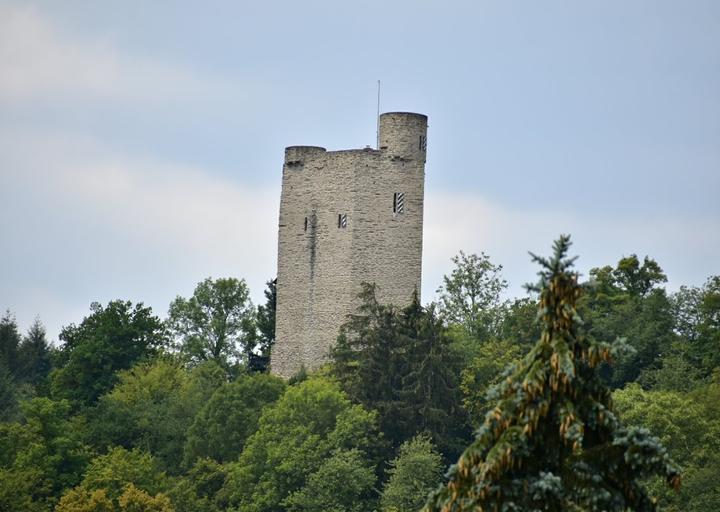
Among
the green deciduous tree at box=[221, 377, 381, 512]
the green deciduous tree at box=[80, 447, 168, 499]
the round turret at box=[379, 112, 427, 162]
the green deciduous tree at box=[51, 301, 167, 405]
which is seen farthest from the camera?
the green deciduous tree at box=[51, 301, 167, 405]

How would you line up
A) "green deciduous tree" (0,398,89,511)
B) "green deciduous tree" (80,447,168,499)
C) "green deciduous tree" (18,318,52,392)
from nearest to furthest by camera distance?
1. "green deciduous tree" (80,447,168,499)
2. "green deciduous tree" (0,398,89,511)
3. "green deciduous tree" (18,318,52,392)

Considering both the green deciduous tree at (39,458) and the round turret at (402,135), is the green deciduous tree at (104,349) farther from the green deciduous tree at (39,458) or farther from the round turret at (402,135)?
the round turret at (402,135)

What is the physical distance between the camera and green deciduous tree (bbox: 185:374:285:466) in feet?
194

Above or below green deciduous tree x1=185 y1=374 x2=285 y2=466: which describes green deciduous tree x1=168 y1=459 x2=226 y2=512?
below

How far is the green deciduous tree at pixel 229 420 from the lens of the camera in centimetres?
5925

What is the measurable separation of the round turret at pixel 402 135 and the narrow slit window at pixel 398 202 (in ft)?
3.48

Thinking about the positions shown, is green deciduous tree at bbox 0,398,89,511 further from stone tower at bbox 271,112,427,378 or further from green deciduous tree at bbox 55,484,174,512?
stone tower at bbox 271,112,427,378

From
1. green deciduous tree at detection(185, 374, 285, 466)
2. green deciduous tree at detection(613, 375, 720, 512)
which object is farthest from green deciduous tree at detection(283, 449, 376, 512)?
green deciduous tree at detection(613, 375, 720, 512)

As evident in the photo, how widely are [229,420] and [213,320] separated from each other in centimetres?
1904

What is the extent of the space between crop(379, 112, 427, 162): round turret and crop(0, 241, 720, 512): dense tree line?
429 cm

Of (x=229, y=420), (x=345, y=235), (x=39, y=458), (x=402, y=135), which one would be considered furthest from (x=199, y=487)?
(x=402, y=135)

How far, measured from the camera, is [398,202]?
6209cm

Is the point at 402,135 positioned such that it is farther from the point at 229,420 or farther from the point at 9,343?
the point at 9,343

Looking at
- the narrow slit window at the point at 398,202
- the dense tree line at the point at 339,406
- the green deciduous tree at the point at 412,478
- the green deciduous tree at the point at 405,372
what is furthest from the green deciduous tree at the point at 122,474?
the narrow slit window at the point at 398,202
